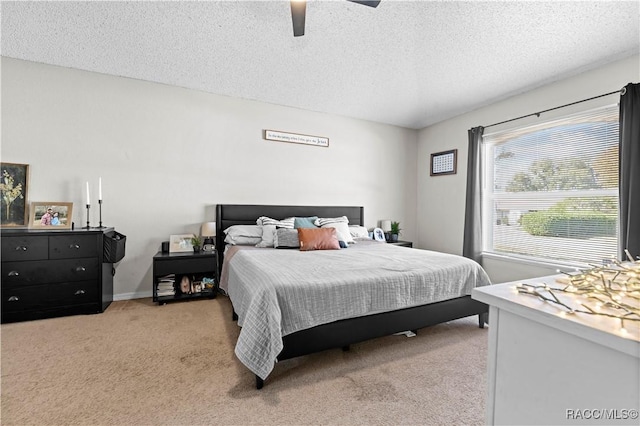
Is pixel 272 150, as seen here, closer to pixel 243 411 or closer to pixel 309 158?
pixel 309 158

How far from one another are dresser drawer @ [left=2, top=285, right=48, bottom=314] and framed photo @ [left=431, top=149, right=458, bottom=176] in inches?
200

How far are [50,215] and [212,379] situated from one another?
2.57 meters

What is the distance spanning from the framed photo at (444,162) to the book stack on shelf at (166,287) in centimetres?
412

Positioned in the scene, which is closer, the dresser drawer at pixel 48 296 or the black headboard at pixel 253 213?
the dresser drawer at pixel 48 296

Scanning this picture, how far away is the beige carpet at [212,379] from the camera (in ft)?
4.77

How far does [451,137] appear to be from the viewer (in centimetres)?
430

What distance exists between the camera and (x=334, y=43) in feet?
8.07

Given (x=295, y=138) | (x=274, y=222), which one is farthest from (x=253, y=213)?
(x=295, y=138)

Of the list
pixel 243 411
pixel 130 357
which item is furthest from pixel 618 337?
pixel 130 357

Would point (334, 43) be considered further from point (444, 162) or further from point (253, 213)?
point (444, 162)

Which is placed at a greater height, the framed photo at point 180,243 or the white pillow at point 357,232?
the white pillow at point 357,232

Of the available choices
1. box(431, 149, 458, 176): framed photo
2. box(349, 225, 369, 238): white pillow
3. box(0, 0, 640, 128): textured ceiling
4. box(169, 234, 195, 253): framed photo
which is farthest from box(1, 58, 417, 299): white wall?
box(431, 149, 458, 176): framed photo

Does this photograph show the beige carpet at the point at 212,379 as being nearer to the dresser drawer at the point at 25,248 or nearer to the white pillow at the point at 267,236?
the dresser drawer at the point at 25,248

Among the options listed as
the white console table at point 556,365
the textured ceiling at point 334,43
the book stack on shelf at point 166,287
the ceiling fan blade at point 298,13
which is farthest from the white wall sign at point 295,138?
the white console table at point 556,365
